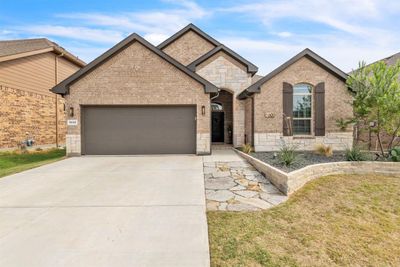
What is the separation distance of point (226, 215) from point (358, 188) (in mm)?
4433

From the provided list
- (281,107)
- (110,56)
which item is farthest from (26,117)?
(281,107)

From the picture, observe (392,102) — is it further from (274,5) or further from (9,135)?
(9,135)

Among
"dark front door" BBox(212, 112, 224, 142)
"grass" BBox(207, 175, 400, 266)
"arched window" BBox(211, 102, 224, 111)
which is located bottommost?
"grass" BBox(207, 175, 400, 266)

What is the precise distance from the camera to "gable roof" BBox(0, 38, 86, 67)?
13.1 meters

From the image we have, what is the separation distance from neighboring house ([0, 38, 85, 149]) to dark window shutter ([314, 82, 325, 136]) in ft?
52.6

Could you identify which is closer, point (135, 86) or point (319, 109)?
point (135, 86)

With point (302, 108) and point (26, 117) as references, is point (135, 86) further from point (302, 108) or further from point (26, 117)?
point (302, 108)

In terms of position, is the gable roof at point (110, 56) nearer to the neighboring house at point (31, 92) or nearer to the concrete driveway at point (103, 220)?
the neighboring house at point (31, 92)

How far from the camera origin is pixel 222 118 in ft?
52.3

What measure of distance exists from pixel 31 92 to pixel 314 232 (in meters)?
16.5

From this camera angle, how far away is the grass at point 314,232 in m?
3.27

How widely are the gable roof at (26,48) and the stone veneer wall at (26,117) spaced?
1946 mm

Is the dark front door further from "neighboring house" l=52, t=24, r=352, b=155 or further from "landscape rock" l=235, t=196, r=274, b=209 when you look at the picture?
"landscape rock" l=235, t=196, r=274, b=209

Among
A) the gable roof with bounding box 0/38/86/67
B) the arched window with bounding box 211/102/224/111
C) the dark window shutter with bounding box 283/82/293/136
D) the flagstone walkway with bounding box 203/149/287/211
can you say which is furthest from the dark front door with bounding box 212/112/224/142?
the gable roof with bounding box 0/38/86/67
